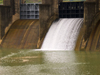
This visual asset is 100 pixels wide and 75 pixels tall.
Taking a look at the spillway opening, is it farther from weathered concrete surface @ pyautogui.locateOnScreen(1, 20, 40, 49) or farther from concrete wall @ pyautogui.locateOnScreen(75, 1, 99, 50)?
concrete wall @ pyautogui.locateOnScreen(75, 1, 99, 50)

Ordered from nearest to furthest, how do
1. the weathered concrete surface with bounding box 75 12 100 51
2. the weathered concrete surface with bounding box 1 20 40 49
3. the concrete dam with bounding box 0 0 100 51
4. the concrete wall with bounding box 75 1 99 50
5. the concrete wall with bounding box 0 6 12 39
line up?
1. the weathered concrete surface with bounding box 75 12 100 51
2. the concrete dam with bounding box 0 0 100 51
3. the concrete wall with bounding box 75 1 99 50
4. the weathered concrete surface with bounding box 1 20 40 49
5. the concrete wall with bounding box 0 6 12 39

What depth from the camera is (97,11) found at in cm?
3566

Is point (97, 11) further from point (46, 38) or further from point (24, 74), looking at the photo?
point (24, 74)

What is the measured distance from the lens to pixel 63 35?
3875 cm

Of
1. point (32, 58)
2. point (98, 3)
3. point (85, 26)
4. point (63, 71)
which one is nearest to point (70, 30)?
point (85, 26)


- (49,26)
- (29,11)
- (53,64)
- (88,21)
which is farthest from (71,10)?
(53,64)

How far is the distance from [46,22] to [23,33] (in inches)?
166

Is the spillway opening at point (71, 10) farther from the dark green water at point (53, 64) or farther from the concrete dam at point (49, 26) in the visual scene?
the dark green water at point (53, 64)

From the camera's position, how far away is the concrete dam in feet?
116

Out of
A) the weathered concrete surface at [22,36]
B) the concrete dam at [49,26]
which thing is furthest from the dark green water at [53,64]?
the weathered concrete surface at [22,36]

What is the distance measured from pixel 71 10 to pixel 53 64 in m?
18.8

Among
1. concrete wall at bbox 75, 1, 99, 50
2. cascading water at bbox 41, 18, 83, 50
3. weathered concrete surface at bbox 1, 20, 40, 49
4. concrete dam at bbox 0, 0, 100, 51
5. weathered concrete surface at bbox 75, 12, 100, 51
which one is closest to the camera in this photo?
weathered concrete surface at bbox 75, 12, 100, 51

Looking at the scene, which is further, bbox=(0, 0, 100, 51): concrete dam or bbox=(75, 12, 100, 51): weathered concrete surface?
bbox=(0, 0, 100, 51): concrete dam

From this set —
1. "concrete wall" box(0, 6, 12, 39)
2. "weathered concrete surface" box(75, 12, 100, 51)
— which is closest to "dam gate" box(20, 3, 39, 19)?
"concrete wall" box(0, 6, 12, 39)
